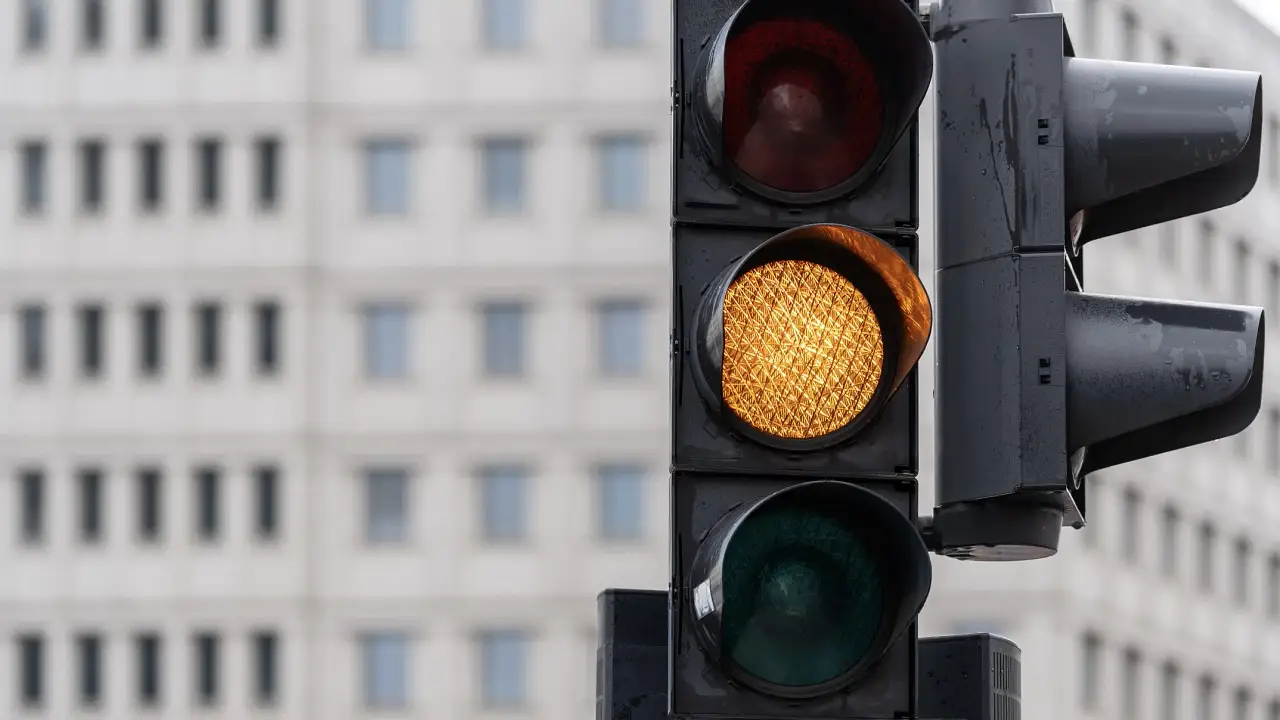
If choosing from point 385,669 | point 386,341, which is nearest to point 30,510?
point 386,341

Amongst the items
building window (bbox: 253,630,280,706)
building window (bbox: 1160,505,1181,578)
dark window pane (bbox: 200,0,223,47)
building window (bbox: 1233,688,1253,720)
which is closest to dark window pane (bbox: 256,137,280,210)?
dark window pane (bbox: 200,0,223,47)

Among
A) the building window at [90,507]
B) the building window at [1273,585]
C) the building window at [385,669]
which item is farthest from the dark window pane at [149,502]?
the building window at [1273,585]

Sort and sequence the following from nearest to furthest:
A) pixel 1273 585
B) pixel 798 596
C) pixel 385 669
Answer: pixel 798 596
pixel 385 669
pixel 1273 585

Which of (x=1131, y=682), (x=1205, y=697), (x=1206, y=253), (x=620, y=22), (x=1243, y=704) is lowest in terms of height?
(x=1243, y=704)

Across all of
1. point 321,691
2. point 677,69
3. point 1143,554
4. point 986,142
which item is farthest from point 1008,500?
point 1143,554

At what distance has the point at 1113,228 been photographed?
321 centimetres

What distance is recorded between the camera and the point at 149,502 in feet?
166

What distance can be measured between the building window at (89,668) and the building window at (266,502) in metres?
3.92

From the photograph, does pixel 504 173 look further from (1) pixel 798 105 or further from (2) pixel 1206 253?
(1) pixel 798 105

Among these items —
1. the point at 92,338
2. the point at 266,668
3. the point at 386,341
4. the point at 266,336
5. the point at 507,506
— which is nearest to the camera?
the point at 266,668

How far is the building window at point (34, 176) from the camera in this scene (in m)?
51.7

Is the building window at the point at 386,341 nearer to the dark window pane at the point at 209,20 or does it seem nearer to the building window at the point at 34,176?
the dark window pane at the point at 209,20

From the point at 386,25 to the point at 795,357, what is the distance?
161ft

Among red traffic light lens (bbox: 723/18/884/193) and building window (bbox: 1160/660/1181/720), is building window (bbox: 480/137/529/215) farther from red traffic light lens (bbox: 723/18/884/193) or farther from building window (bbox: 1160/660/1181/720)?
red traffic light lens (bbox: 723/18/884/193)
